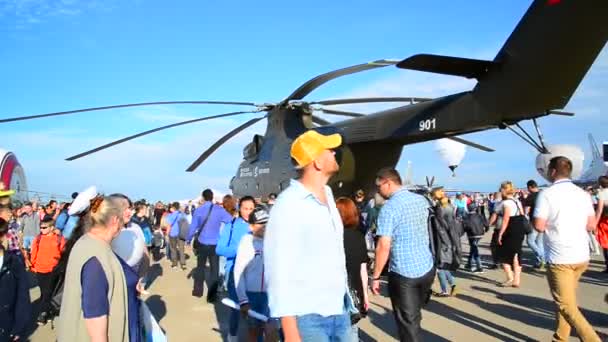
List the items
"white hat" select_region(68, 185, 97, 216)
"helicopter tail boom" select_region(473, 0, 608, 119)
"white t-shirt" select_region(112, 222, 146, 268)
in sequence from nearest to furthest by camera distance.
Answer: "white hat" select_region(68, 185, 97, 216), "white t-shirt" select_region(112, 222, 146, 268), "helicopter tail boom" select_region(473, 0, 608, 119)

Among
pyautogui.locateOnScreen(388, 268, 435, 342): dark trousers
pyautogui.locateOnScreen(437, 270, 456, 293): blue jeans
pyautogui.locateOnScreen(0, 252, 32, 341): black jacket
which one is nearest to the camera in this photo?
pyautogui.locateOnScreen(0, 252, 32, 341): black jacket

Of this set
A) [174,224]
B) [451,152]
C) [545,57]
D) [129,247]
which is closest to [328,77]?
[545,57]

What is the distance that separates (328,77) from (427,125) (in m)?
1.85

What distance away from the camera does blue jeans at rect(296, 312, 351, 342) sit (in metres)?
2.28

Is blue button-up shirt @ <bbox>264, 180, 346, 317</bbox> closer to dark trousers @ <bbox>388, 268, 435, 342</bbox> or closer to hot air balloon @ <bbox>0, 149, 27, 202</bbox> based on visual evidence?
dark trousers @ <bbox>388, 268, 435, 342</bbox>

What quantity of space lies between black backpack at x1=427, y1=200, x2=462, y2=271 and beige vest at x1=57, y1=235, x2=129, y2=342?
2.64 m

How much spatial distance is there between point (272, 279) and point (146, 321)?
1382mm

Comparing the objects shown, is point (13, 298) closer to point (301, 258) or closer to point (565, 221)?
point (301, 258)

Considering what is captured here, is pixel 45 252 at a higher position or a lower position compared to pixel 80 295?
lower

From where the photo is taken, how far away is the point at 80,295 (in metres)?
2.48

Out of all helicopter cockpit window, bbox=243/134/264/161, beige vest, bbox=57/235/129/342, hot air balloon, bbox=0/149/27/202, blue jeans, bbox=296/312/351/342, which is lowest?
blue jeans, bbox=296/312/351/342

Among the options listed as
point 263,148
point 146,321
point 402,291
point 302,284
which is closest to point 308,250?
point 302,284

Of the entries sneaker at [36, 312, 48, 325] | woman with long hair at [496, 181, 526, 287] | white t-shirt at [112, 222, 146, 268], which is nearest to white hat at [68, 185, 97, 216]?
white t-shirt at [112, 222, 146, 268]

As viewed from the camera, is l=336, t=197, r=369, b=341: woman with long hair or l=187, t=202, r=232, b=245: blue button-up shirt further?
l=187, t=202, r=232, b=245: blue button-up shirt
